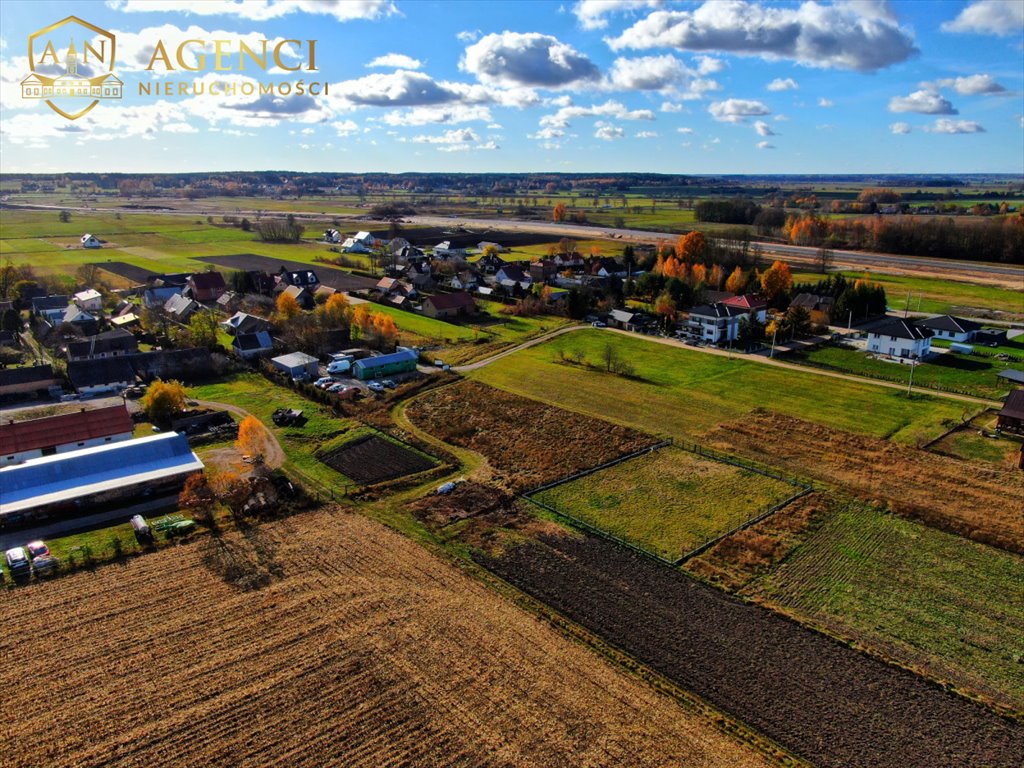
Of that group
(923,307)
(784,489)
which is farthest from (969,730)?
(923,307)

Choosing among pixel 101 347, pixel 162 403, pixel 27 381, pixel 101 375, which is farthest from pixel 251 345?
pixel 27 381

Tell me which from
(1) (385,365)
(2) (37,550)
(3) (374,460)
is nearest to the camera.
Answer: (2) (37,550)

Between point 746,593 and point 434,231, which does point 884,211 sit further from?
point 746,593

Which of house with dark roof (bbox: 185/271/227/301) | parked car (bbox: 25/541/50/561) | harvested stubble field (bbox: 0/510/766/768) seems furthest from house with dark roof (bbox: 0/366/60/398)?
house with dark roof (bbox: 185/271/227/301)

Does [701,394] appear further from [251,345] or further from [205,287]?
[205,287]

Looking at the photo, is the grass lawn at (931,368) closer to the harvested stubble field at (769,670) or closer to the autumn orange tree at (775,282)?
the autumn orange tree at (775,282)

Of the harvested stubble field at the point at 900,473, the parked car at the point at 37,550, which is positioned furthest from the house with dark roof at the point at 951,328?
the parked car at the point at 37,550
